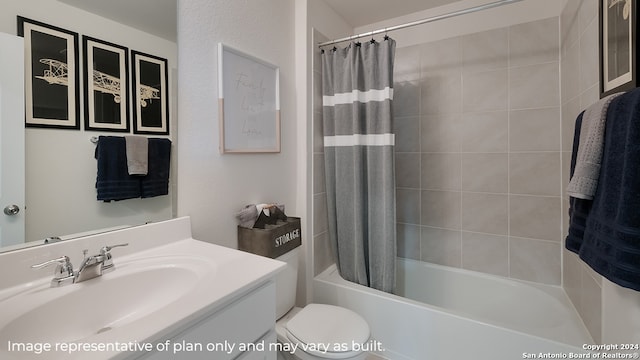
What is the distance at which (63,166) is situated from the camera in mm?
900

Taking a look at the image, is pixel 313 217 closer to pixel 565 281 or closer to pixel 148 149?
pixel 148 149

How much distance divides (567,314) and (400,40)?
2.11 m

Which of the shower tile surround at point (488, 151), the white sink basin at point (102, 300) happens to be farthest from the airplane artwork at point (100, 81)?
the shower tile surround at point (488, 151)

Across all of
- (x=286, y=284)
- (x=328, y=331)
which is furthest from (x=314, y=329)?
(x=286, y=284)

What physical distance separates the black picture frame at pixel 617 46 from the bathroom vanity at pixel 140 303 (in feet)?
4.48

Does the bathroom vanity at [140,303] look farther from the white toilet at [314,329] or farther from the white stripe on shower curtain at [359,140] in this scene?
the white stripe on shower curtain at [359,140]

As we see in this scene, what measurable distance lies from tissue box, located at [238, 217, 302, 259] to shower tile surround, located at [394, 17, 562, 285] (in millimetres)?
1169

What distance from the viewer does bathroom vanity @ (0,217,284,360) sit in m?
0.60

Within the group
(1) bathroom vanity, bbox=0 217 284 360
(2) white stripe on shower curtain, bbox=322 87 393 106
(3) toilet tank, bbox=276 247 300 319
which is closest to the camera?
(1) bathroom vanity, bbox=0 217 284 360

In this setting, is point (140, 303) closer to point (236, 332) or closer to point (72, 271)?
point (72, 271)

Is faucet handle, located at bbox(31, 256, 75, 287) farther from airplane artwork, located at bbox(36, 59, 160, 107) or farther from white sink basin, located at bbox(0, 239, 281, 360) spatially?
airplane artwork, located at bbox(36, 59, 160, 107)

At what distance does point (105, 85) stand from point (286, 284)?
1.18 m

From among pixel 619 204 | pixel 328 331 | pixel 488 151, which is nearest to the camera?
pixel 619 204

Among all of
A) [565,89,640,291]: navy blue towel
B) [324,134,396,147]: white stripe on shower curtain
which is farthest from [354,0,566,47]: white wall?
[565,89,640,291]: navy blue towel
